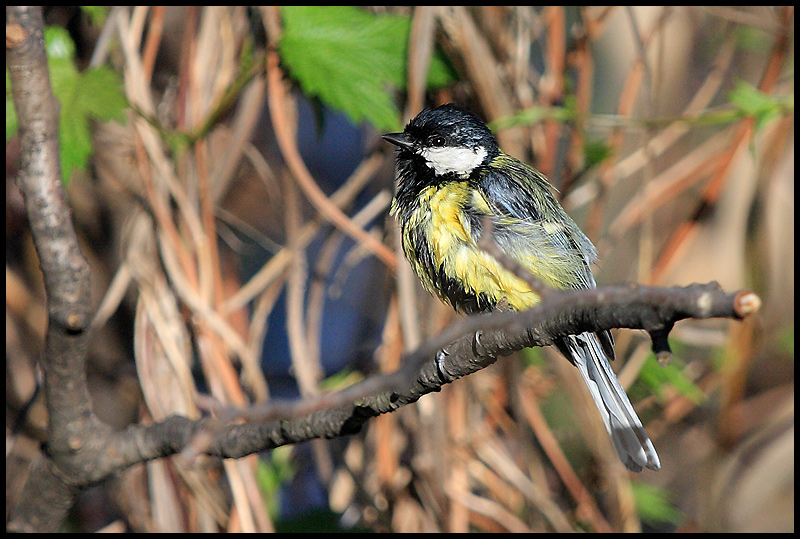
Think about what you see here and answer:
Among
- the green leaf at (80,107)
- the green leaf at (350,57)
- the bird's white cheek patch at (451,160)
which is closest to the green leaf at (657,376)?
the bird's white cheek patch at (451,160)

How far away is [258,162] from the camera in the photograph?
2600 millimetres

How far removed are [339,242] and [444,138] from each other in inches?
30.1

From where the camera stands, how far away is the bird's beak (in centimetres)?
211

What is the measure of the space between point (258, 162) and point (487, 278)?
1.15 metres

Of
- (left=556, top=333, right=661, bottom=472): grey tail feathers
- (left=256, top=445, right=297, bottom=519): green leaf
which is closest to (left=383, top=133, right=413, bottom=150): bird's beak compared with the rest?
(left=556, top=333, right=661, bottom=472): grey tail feathers

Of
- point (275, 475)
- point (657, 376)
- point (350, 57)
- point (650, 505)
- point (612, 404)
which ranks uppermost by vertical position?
point (350, 57)

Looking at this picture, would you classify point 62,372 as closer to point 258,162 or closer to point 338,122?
point 258,162

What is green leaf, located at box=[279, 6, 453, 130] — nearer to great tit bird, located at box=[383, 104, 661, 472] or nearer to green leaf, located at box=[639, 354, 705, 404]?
great tit bird, located at box=[383, 104, 661, 472]

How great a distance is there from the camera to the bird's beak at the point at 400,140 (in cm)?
211

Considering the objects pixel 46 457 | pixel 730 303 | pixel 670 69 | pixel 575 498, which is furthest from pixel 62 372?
pixel 670 69

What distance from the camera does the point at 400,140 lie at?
2125mm

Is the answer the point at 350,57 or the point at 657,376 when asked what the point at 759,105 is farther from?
the point at 350,57

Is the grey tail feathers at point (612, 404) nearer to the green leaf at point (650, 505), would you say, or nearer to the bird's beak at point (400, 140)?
the bird's beak at point (400, 140)

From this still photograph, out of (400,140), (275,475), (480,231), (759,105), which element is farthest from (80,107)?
(759,105)
